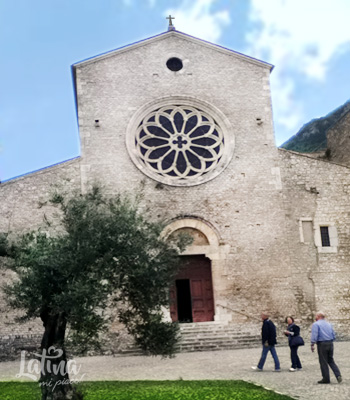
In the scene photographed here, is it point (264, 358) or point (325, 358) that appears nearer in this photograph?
point (325, 358)

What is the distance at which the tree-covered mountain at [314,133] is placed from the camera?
46.7 m

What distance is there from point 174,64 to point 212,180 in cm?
499

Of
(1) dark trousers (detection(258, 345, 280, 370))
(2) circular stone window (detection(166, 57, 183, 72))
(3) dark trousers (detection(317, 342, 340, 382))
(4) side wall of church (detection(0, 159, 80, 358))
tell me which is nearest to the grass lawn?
(3) dark trousers (detection(317, 342, 340, 382))

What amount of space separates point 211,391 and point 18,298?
358 cm

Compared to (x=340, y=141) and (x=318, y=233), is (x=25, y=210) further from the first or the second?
(x=340, y=141)

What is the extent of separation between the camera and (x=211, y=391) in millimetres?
8852

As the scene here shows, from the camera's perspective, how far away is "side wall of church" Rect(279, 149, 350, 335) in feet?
60.8

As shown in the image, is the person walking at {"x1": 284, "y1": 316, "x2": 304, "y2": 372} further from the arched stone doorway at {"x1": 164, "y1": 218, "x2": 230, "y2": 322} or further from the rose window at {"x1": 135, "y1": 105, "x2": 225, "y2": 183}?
the rose window at {"x1": 135, "y1": 105, "x2": 225, "y2": 183}

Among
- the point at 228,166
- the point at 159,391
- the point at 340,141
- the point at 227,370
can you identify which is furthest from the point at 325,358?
the point at 340,141

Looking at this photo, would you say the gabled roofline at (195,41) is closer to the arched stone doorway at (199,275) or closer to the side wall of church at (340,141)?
the side wall of church at (340,141)

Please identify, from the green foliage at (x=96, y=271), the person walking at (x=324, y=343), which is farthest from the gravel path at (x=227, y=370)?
the green foliage at (x=96, y=271)

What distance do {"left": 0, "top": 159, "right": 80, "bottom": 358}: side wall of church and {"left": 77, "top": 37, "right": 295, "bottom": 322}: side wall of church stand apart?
105 cm

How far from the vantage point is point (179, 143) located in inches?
779

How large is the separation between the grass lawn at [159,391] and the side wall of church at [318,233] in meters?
9.45
